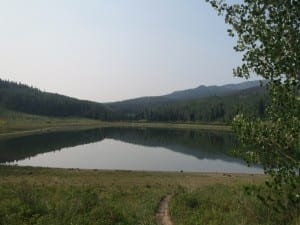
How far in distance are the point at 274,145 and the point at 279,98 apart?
3.62 ft

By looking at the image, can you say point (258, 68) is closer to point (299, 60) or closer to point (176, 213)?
point (299, 60)

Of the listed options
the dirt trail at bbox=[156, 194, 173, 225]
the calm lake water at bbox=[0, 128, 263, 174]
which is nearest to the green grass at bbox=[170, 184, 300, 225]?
the dirt trail at bbox=[156, 194, 173, 225]

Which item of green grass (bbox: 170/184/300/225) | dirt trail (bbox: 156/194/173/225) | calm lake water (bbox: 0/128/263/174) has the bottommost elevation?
calm lake water (bbox: 0/128/263/174)

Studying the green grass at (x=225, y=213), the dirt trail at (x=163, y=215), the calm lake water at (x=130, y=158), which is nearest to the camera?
the green grass at (x=225, y=213)

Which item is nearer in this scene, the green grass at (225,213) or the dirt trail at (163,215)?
the green grass at (225,213)

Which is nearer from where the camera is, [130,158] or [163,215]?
[163,215]

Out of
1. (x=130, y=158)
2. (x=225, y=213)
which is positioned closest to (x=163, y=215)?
(x=225, y=213)

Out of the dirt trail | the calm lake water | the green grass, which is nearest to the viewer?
the green grass

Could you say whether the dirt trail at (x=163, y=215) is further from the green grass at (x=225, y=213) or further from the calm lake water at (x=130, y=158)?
the calm lake water at (x=130, y=158)

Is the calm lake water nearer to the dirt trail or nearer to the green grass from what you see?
the dirt trail

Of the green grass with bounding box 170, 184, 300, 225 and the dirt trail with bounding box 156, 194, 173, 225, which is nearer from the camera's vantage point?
the green grass with bounding box 170, 184, 300, 225

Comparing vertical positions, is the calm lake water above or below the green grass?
below

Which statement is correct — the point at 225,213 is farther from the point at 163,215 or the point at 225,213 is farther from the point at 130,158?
the point at 130,158

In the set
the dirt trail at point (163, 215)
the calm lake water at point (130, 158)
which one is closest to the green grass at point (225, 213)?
the dirt trail at point (163, 215)
